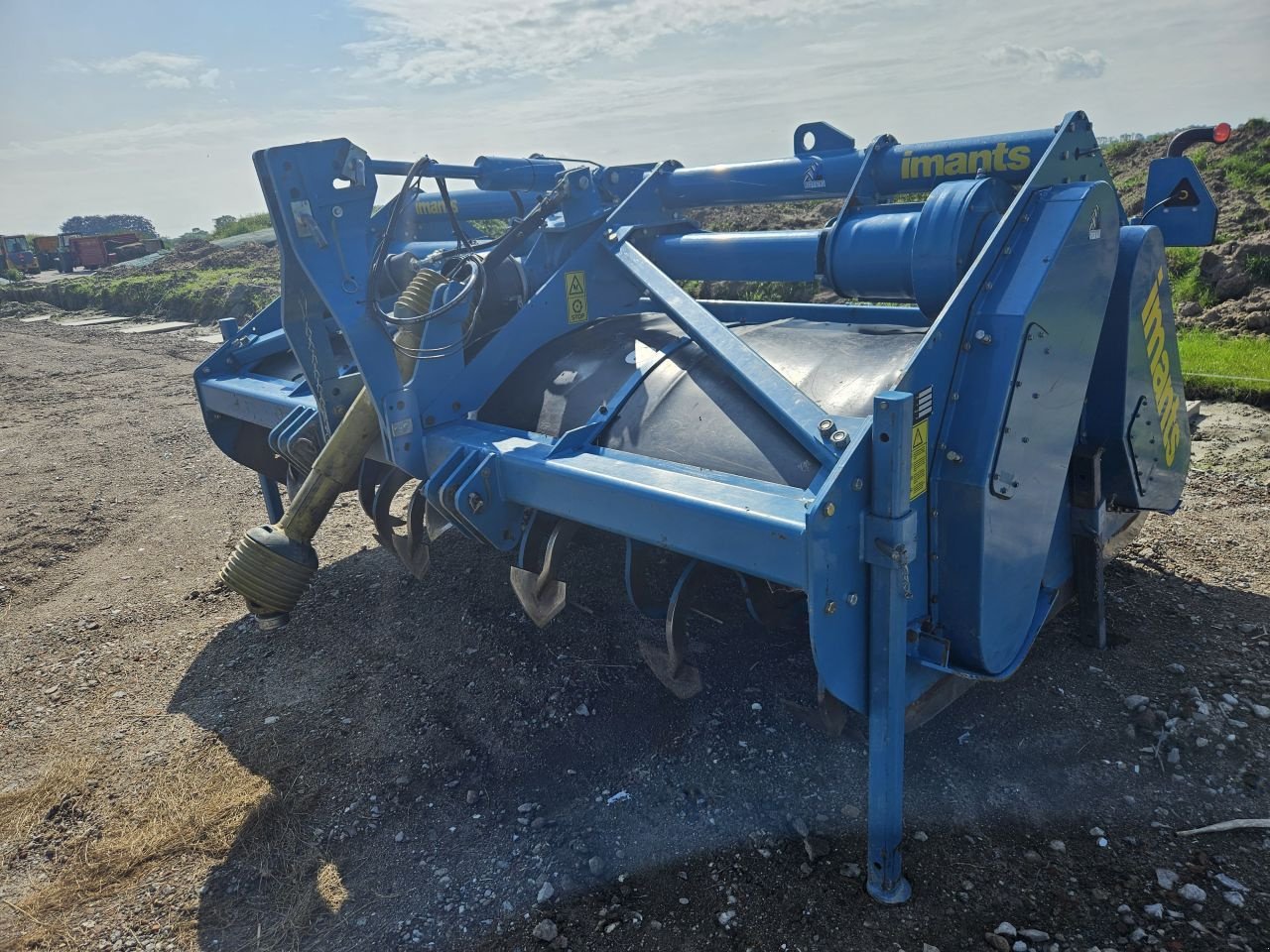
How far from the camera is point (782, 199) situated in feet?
11.8

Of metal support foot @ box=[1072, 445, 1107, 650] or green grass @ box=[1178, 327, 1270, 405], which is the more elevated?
metal support foot @ box=[1072, 445, 1107, 650]

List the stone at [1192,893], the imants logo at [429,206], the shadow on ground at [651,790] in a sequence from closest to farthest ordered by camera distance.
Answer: the stone at [1192,893] < the shadow on ground at [651,790] < the imants logo at [429,206]

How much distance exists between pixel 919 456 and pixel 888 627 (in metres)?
0.40

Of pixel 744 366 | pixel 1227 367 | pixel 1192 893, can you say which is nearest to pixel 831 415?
pixel 744 366

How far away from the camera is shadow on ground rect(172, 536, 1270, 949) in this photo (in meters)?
2.37

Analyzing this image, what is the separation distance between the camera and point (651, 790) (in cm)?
281

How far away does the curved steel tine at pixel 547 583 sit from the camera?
3.01 meters

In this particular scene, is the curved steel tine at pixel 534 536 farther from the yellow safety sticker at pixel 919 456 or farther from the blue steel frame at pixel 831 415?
the yellow safety sticker at pixel 919 456

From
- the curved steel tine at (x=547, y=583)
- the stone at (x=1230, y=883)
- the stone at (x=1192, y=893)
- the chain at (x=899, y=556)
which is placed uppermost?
the chain at (x=899, y=556)

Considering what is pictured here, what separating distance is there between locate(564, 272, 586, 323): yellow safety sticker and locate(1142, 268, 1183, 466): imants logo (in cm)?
190

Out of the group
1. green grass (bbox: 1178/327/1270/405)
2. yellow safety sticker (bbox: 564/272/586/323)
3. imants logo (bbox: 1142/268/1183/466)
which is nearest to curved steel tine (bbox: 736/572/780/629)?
yellow safety sticker (bbox: 564/272/586/323)

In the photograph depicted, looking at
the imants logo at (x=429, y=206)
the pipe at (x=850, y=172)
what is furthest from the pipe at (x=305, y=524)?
the imants logo at (x=429, y=206)

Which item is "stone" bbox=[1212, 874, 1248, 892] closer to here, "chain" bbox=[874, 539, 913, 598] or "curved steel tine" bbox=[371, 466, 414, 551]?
"chain" bbox=[874, 539, 913, 598]

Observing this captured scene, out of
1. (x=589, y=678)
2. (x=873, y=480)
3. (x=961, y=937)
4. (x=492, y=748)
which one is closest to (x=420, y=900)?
(x=492, y=748)
